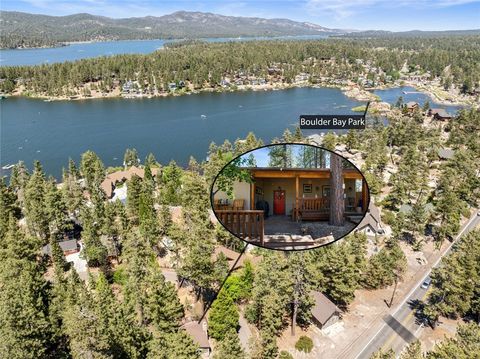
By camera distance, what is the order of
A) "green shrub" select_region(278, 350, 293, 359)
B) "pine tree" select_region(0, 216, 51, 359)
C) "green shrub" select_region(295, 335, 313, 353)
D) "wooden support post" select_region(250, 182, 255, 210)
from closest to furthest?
"wooden support post" select_region(250, 182, 255, 210)
"pine tree" select_region(0, 216, 51, 359)
"green shrub" select_region(278, 350, 293, 359)
"green shrub" select_region(295, 335, 313, 353)

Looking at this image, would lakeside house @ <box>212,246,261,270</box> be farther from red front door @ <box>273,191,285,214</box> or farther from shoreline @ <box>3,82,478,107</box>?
shoreline @ <box>3,82,478,107</box>

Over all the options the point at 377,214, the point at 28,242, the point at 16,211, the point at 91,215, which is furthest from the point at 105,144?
the point at 377,214

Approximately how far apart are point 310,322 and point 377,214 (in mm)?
9525

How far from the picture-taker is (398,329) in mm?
13281

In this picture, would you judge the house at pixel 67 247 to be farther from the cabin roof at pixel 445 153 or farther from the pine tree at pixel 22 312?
the cabin roof at pixel 445 153

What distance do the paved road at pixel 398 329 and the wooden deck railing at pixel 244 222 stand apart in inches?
460

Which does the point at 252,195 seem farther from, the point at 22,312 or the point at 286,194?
the point at 22,312

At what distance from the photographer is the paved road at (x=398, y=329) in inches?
485

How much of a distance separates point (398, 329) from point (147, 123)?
38.9 m

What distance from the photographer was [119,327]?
9.83 meters

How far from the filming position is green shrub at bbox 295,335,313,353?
1222 cm

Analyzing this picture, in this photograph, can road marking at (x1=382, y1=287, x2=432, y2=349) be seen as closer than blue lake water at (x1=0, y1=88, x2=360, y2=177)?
Yes

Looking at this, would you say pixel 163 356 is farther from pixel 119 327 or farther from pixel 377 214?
pixel 377 214

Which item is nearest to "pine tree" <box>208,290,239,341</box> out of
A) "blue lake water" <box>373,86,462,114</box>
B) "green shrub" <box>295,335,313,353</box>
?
"green shrub" <box>295,335,313,353</box>
